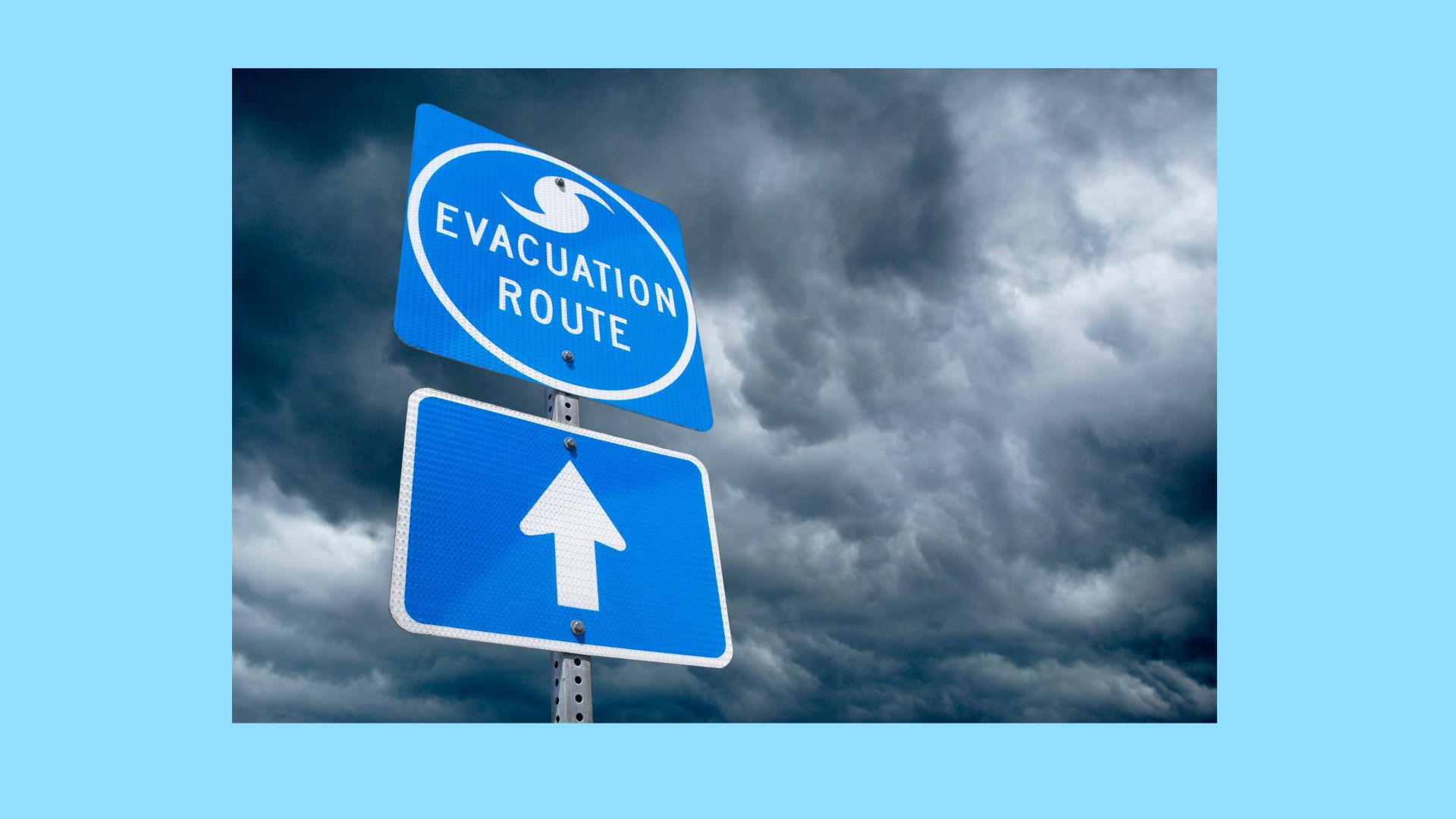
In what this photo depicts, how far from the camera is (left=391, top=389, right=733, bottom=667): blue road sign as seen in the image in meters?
2.26

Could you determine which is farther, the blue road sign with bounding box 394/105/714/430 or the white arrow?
the blue road sign with bounding box 394/105/714/430

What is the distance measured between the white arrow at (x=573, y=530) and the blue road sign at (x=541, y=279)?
461 mm

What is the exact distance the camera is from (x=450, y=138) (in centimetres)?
338

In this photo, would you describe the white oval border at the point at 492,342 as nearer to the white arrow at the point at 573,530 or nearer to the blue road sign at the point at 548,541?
the blue road sign at the point at 548,541

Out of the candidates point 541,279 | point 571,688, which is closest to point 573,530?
point 571,688

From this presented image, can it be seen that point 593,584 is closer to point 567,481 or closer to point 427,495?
point 567,481

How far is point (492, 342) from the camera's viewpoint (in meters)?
2.87

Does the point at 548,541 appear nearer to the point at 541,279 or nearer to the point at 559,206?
the point at 541,279

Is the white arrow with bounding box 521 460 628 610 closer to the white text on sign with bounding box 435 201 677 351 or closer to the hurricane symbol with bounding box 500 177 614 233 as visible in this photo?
the white text on sign with bounding box 435 201 677 351

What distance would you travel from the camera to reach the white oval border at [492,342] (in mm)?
2852

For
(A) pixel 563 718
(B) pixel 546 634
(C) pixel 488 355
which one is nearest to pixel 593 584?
(B) pixel 546 634

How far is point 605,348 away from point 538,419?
577mm

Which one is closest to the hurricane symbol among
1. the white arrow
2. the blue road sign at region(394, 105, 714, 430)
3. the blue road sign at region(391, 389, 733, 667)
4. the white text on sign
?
the blue road sign at region(394, 105, 714, 430)

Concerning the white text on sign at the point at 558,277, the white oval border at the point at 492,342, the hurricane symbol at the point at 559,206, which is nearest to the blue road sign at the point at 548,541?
the white oval border at the point at 492,342
